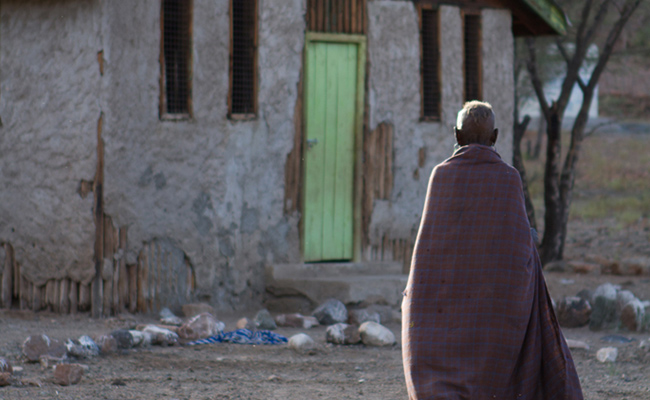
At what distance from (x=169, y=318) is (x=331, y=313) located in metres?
1.37

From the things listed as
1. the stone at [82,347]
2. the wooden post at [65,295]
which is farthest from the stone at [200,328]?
the wooden post at [65,295]

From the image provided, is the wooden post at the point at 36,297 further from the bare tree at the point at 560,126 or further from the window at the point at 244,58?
the bare tree at the point at 560,126

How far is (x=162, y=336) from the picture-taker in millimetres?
6914

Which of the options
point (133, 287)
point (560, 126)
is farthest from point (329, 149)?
point (560, 126)

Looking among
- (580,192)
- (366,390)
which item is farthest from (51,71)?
(580,192)

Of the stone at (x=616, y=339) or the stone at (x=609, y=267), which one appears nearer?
the stone at (x=616, y=339)

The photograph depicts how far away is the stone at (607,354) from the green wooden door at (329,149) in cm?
294

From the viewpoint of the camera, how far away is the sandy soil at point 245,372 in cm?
545

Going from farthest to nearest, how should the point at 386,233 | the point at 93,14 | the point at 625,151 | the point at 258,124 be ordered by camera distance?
the point at 625,151, the point at 386,233, the point at 258,124, the point at 93,14

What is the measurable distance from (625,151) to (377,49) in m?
21.9

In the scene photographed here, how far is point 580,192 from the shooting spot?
22359mm

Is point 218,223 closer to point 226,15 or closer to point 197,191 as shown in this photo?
point 197,191

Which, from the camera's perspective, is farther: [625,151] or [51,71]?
[625,151]

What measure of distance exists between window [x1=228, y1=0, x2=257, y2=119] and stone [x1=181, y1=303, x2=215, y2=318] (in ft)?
5.70
